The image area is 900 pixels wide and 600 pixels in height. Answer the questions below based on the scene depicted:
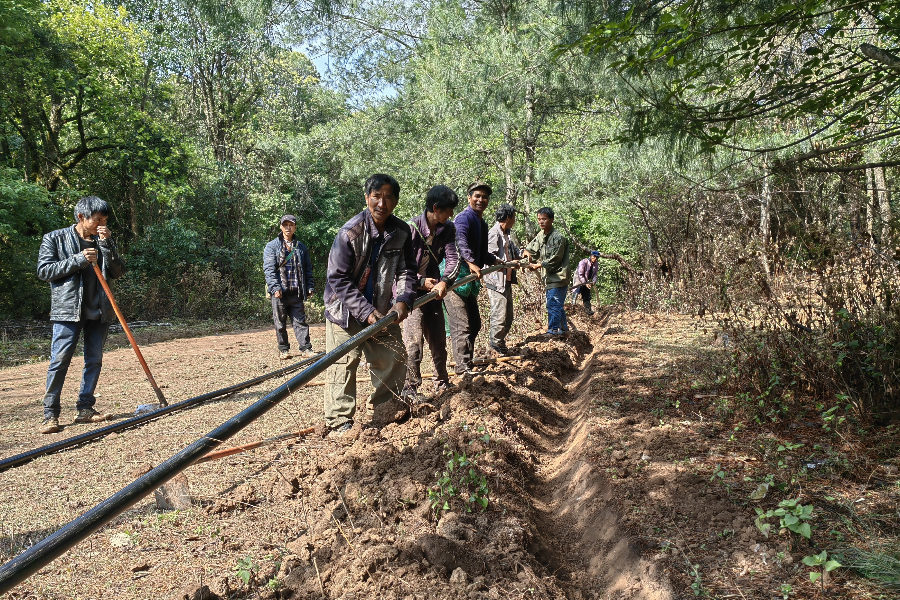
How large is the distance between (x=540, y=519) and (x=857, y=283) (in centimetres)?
279

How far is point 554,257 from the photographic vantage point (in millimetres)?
8812

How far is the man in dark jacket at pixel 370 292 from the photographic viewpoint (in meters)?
4.51

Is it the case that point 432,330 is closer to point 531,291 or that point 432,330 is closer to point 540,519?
point 540,519

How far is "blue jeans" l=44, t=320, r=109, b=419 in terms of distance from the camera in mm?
5723

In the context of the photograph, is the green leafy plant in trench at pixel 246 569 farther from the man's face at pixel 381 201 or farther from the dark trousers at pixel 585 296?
the dark trousers at pixel 585 296

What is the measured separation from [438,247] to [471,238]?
592 mm

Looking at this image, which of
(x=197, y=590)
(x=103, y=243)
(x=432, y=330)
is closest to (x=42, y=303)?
(x=103, y=243)

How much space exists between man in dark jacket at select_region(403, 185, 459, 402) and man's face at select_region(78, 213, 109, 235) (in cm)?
311

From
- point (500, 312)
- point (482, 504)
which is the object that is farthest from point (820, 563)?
point (500, 312)

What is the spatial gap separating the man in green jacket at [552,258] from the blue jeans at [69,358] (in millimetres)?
5639

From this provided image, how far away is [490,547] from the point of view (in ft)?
9.78

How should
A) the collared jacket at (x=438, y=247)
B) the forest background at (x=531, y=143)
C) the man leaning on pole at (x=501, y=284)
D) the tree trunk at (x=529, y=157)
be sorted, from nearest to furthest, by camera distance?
the forest background at (x=531, y=143), the collared jacket at (x=438, y=247), the man leaning on pole at (x=501, y=284), the tree trunk at (x=529, y=157)

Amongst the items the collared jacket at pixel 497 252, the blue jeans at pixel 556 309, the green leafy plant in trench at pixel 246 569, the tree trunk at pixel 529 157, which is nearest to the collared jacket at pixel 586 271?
the tree trunk at pixel 529 157

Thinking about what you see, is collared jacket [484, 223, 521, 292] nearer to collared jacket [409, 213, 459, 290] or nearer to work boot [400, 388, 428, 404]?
collared jacket [409, 213, 459, 290]
